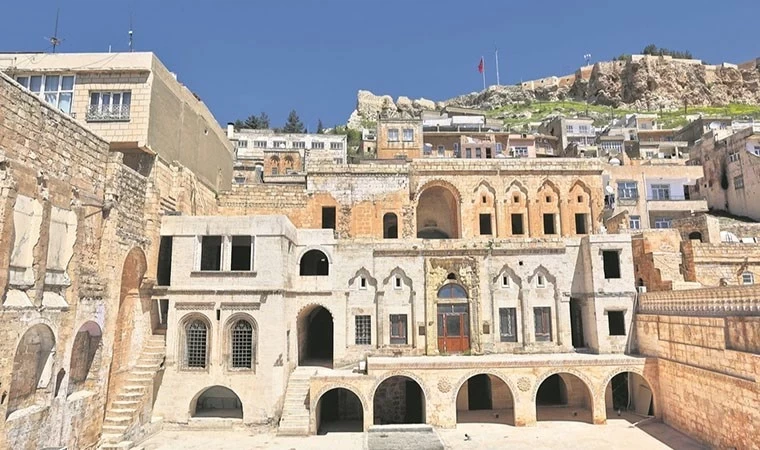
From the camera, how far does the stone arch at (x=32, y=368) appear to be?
43.9 ft

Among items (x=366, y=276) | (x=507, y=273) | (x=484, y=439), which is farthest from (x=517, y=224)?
(x=484, y=439)

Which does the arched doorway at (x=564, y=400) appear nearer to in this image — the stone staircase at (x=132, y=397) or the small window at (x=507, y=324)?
the small window at (x=507, y=324)

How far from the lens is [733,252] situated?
26.7 meters

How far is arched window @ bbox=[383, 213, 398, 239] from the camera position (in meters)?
30.3

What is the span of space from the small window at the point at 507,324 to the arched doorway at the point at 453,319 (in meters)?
1.74

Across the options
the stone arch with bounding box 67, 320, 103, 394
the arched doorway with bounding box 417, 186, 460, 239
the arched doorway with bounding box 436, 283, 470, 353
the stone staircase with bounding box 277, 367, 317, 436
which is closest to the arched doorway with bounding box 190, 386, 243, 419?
the stone staircase with bounding box 277, 367, 317, 436

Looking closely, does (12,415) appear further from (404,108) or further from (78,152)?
(404,108)

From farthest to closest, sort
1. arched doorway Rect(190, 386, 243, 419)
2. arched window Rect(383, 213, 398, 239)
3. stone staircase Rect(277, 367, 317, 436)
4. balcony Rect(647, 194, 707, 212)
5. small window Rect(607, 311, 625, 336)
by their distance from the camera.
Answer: balcony Rect(647, 194, 707, 212), arched window Rect(383, 213, 398, 239), small window Rect(607, 311, 625, 336), arched doorway Rect(190, 386, 243, 419), stone staircase Rect(277, 367, 317, 436)

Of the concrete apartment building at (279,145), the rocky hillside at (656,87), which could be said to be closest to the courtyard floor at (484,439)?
the concrete apartment building at (279,145)

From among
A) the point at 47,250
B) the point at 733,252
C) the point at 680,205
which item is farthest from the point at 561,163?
the point at 47,250

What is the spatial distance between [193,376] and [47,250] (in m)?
8.82

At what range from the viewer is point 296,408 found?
20031mm

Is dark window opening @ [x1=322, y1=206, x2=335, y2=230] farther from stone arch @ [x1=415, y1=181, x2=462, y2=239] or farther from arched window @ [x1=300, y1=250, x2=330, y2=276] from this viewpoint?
stone arch @ [x1=415, y1=181, x2=462, y2=239]

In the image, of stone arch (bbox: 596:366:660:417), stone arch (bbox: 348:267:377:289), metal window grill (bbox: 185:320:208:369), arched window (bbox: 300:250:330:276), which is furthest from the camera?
arched window (bbox: 300:250:330:276)
